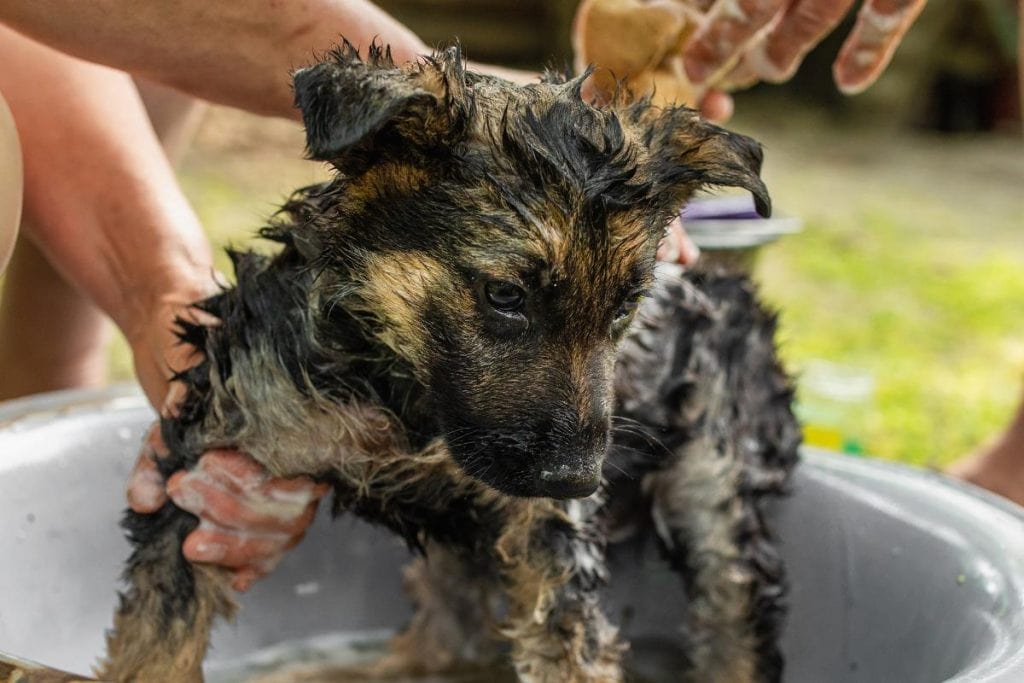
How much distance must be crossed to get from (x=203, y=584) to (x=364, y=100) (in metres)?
1.11

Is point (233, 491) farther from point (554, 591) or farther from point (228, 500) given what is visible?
point (554, 591)

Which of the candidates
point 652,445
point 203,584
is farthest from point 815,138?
point 203,584

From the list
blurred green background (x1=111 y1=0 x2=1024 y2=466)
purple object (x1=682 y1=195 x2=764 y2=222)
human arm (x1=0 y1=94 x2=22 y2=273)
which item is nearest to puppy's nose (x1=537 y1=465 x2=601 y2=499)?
blurred green background (x1=111 y1=0 x2=1024 y2=466)

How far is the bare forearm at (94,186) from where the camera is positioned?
3.23 m

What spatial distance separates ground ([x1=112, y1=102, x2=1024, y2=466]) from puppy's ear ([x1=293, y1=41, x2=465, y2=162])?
2.10 feet

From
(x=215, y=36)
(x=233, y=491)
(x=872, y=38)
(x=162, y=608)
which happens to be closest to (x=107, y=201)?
(x=215, y=36)

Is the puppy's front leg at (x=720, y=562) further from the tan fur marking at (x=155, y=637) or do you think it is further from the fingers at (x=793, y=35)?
the tan fur marking at (x=155, y=637)

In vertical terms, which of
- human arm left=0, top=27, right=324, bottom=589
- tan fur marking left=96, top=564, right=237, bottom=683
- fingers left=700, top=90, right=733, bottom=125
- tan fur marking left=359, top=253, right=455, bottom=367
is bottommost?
tan fur marking left=96, top=564, right=237, bottom=683

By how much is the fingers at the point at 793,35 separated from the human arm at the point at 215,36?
784 mm

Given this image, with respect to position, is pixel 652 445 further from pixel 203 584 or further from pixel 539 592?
pixel 203 584

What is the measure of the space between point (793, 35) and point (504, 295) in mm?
1464

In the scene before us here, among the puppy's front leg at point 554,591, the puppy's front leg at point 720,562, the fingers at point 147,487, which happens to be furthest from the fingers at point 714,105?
the fingers at point 147,487

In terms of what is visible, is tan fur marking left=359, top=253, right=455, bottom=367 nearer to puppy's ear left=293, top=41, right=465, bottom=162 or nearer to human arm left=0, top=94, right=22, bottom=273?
puppy's ear left=293, top=41, right=465, bottom=162

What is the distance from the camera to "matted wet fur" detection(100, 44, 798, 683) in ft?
7.36
